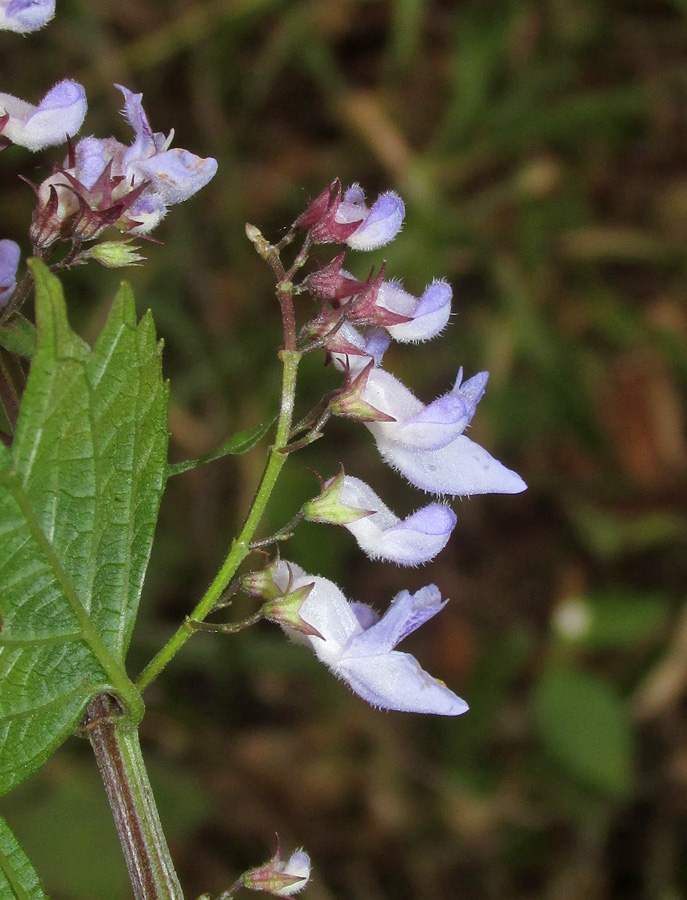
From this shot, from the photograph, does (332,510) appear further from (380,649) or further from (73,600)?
(73,600)

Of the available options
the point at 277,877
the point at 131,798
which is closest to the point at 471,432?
the point at 277,877

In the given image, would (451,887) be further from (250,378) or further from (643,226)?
(643,226)

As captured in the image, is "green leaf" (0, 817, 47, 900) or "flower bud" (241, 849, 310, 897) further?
"flower bud" (241, 849, 310, 897)

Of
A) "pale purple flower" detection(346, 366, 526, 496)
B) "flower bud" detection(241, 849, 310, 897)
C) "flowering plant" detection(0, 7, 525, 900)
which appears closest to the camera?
"flowering plant" detection(0, 7, 525, 900)

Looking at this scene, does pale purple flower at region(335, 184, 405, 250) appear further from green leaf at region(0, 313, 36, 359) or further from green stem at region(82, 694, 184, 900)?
green stem at region(82, 694, 184, 900)

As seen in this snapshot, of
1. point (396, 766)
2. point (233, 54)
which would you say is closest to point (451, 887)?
point (396, 766)

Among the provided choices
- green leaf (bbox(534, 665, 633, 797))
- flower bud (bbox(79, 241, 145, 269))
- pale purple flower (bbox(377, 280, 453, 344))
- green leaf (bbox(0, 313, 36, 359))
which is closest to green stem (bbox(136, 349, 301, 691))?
pale purple flower (bbox(377, 280, 453, 344))

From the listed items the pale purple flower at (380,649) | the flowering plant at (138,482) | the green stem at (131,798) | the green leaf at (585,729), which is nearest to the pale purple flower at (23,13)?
the flowering plant at (138,482)

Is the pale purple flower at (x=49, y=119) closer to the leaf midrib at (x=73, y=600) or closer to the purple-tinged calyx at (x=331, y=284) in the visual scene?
the purple-tinged calyx at (x=331, y=284)
